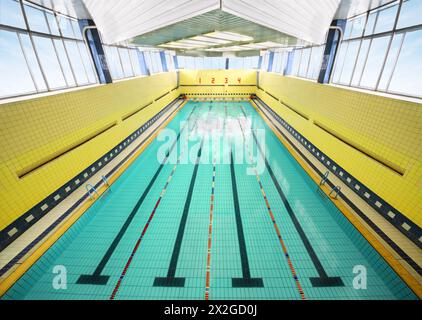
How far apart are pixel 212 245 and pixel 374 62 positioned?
5.76 meters

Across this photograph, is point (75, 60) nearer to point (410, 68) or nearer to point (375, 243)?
point (410, 68)

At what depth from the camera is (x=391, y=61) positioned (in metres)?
4.17

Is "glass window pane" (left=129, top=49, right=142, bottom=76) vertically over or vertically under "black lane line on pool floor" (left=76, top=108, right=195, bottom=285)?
over

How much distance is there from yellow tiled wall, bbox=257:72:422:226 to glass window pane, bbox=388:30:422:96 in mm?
476

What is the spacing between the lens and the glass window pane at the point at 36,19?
4113 mm

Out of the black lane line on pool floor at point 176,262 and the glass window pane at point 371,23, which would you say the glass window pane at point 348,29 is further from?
the black lane line on pool floor at point 176,262

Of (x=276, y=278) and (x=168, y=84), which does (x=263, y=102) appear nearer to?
(x=168, y=84)

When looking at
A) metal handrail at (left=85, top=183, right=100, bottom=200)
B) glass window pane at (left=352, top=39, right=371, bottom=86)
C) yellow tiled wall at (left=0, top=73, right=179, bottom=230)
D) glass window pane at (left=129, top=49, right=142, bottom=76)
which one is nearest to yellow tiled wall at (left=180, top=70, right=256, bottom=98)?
glass window pane at (left=129, top=49, right=142, bottom=76)

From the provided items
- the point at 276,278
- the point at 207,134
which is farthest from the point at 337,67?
the point at 276,278

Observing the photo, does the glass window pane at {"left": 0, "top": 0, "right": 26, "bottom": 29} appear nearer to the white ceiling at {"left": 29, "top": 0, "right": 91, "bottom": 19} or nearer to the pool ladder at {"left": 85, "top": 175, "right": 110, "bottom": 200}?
the white ceiling at {"left": 29, "top": 0, "right": 91, "bottom": 19}

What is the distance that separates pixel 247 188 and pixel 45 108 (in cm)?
503

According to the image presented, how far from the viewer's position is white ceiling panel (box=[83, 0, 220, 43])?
118 inches
